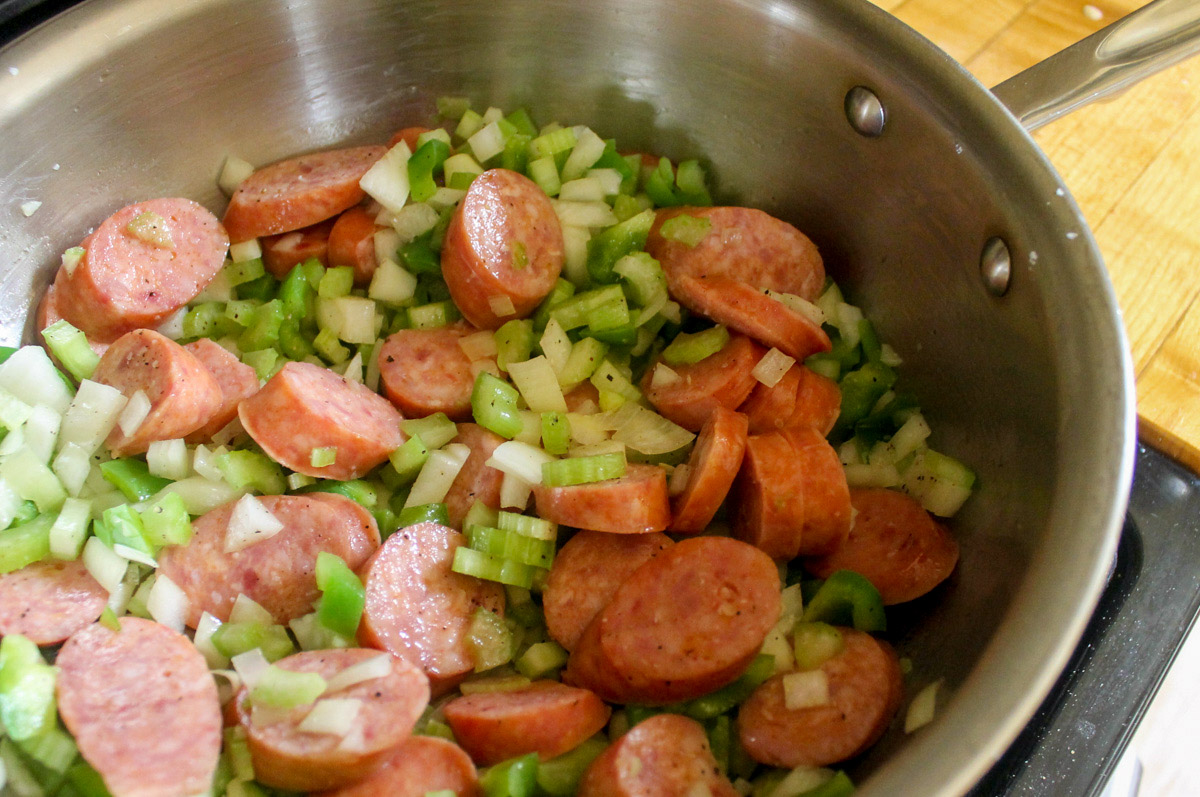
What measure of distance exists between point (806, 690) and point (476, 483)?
2.26 feet

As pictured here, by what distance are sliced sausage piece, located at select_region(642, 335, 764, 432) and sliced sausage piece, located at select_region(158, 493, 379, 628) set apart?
24.8 inches

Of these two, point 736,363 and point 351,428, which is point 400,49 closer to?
point 351,428

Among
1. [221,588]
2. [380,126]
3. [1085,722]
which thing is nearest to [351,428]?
[221,588]

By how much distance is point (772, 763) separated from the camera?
135 cm

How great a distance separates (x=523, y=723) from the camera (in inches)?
51.6

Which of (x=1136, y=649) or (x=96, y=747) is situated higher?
(x=96, y=747)

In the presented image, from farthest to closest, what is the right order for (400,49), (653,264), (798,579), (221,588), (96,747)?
(400,49), (653,264), (798,579), (221,588), (96,747)

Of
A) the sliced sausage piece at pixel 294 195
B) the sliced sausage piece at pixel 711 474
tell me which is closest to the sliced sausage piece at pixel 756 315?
the sliced sausage piece at pixel 711 474

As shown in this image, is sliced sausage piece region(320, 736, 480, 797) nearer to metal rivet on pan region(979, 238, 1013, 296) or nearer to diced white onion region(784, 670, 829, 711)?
diced white onion region(784, 670, 829, 711)

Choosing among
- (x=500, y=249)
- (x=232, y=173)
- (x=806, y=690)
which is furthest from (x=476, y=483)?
(x=232, y=173)

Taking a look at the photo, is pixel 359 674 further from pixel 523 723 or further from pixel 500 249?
pixel 500 249

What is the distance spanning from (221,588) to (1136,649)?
162 centimetres

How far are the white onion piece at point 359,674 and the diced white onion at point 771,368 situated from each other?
862 mm

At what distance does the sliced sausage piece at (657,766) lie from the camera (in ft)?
4.04
